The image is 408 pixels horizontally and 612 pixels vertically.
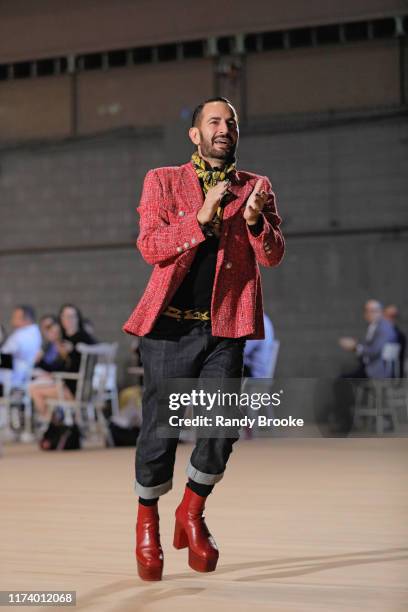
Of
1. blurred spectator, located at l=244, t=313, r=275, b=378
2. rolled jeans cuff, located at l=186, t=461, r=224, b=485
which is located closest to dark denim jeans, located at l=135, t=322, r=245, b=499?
rolled jeans cuff, located at l=186, t=461, r=224, b=485

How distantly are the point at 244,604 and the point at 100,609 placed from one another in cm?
29

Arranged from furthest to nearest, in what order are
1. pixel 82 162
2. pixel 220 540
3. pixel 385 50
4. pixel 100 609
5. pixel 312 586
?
1. pixel 82 162
2. pixel 385 50
3. pixel 220 540
4. pixel 312 586
5. pixel 100 609

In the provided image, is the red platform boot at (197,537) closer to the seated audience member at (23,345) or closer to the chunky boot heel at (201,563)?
the chunky boot heel at (201,563)

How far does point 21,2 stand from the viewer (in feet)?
42.0

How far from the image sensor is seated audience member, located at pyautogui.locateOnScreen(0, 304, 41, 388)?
25.2 feet

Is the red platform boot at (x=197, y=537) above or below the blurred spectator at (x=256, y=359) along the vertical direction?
below

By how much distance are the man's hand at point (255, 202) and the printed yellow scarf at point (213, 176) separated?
3.9 inches

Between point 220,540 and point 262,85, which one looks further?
point 262,85

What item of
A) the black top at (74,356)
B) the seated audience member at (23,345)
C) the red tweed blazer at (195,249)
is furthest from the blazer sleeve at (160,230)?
the black top at (74,356)

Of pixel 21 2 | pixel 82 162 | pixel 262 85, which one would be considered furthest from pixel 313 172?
pixel 21 2

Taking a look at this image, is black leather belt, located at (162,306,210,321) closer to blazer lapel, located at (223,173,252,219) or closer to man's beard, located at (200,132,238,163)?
blazer lapel, located at (223,173,252,219)

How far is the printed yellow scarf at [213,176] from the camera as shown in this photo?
92.0 inches

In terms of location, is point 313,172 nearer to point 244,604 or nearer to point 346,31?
point 346,31

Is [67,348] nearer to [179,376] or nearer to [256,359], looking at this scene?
[256,359]
